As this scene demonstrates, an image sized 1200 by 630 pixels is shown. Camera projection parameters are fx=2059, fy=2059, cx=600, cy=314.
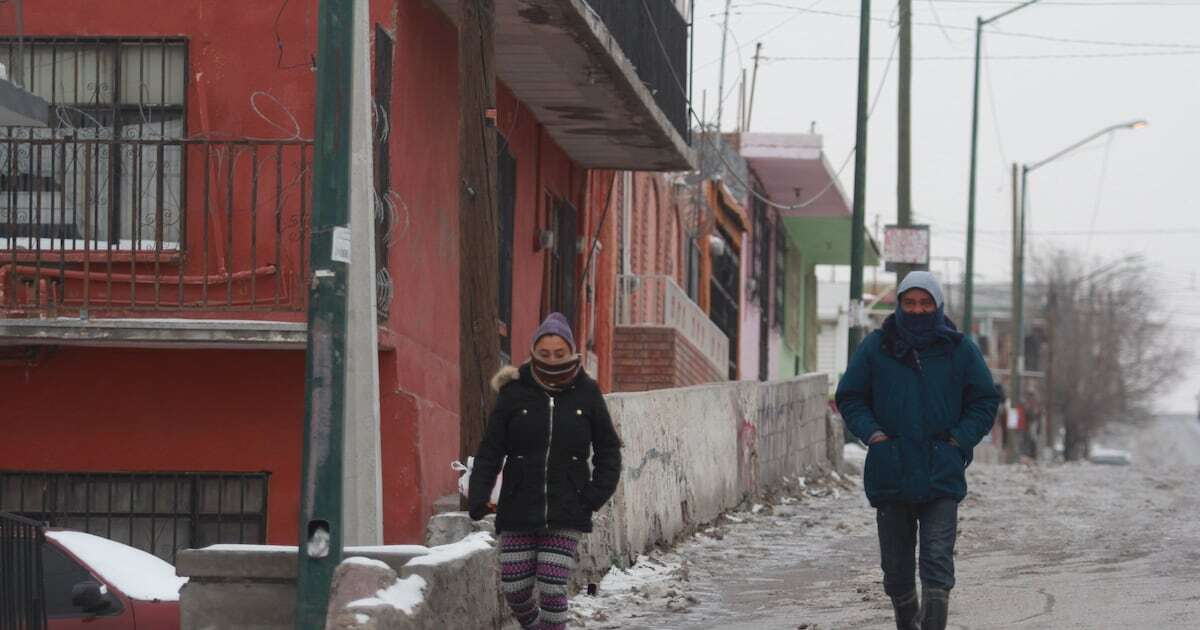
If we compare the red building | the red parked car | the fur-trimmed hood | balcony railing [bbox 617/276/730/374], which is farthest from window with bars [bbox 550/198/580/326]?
the fur-trimmed hood

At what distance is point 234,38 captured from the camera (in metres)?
14.1

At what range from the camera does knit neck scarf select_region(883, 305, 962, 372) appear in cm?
930

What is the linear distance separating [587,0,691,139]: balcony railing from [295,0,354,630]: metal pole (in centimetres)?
602

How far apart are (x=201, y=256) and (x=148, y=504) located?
6.53 ft

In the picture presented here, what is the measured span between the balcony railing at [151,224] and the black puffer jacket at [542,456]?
4327mm

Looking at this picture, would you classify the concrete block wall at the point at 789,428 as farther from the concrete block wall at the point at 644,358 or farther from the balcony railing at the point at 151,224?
the balcony railing at the point at 151,224

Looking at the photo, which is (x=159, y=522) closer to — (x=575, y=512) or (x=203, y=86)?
(x=203, y=86)

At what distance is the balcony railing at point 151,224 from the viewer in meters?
13.5

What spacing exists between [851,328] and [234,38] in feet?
53.2

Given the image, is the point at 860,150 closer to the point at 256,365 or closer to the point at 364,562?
the point at 256,365

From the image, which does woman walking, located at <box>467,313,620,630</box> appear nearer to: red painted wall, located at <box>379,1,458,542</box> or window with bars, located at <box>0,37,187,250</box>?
red painted wall, located at <box>379,1,458,542</box>

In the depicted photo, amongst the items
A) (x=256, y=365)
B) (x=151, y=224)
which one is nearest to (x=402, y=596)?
(x=151, y=224)

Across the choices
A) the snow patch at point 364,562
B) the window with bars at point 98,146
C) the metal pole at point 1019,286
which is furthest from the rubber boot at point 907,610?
the metal pole at point 1019,286

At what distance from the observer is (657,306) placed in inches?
1022
